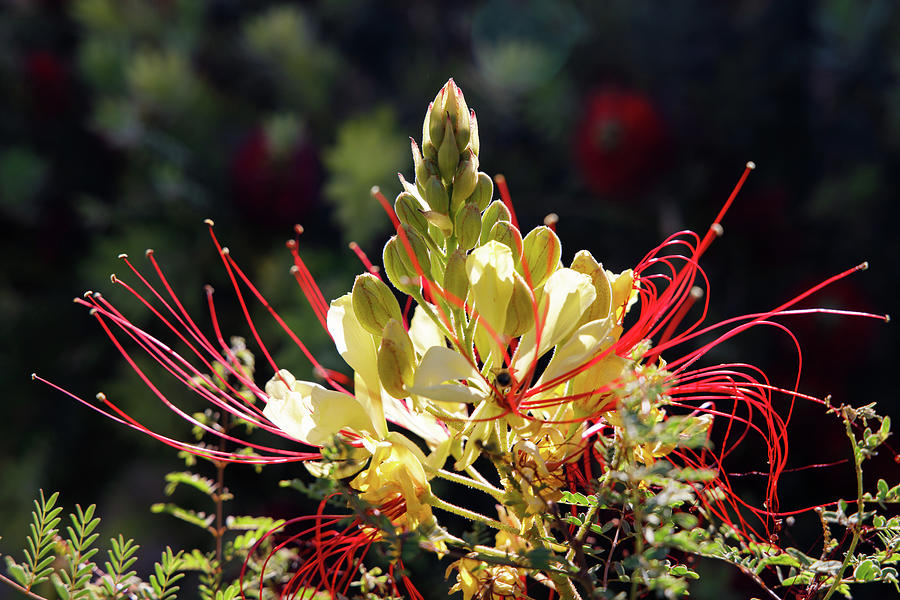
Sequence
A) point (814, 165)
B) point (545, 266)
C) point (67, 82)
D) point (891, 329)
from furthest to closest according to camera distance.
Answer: point (67, 82) → point (814, 165) → point (891, 329) → point (545, 266)

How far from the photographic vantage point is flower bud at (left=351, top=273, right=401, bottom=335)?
0.38 m

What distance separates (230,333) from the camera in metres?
1.43

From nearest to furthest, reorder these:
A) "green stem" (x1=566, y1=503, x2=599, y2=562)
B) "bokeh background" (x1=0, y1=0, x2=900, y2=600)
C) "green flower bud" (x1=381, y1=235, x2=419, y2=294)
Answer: "green stem" (x1=566, y1=503, x2=599, y2=562)
"green flower bud" (x1=381, y1=235, x2=419, y2=294)
"bokeh background" (x1=0, y1=0, x2=900, y2=600)

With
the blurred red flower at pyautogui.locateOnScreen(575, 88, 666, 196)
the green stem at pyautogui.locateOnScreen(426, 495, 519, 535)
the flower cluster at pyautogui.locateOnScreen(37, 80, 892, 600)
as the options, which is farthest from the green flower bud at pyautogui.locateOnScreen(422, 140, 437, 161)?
the blurred red flower at pyautogui.locateOnScreen(575, 88, 666, 196)

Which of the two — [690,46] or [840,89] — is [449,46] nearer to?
[690,46]

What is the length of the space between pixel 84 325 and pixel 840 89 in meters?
1.39

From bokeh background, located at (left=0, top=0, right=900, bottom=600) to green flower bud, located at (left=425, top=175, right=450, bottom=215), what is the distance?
2.61ft

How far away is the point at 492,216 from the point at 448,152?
4 centimetres

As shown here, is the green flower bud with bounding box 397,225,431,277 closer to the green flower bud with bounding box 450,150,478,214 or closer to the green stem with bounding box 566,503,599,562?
the green flower bud with bounding box 450,150,478,214

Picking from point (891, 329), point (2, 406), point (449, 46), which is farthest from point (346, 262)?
point (891, 329)

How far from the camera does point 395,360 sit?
362 mm

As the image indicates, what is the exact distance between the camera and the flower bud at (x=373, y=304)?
1.26 feet

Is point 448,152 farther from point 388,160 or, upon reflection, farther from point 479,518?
point 388,160

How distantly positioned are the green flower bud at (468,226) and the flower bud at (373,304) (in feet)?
0.14
